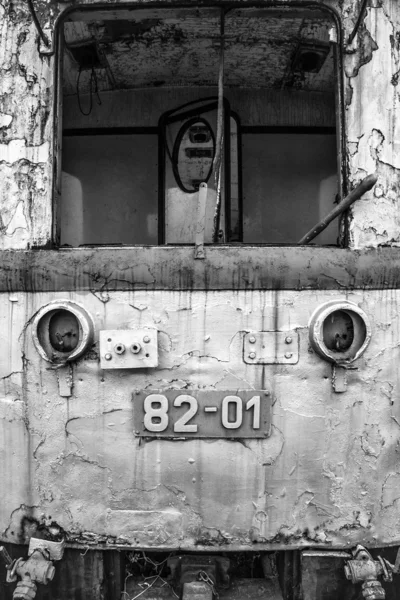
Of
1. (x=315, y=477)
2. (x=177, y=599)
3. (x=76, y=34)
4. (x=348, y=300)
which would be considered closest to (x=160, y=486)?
(x=177, y=599)

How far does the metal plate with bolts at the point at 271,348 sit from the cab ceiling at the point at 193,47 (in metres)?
1.42

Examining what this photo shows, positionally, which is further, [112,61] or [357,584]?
[112,61]

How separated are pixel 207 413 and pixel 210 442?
12 cm

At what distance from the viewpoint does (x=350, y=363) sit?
2.58 meters

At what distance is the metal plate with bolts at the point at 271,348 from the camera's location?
2584 mm

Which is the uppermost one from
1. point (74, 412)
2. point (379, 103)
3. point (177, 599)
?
point (379, 103)

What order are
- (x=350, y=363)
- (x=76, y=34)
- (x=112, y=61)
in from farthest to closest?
1. (x=112, y=61)
2. (x=76, y=34)
3. (x=350, y=363)

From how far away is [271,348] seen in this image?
8.49 ft

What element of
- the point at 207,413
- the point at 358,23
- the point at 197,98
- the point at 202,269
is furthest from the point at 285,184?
the point at 207,413

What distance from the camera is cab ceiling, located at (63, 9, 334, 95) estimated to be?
3033 mm

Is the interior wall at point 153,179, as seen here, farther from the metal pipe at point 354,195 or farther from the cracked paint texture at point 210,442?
the cracked paint texture at point 210,442

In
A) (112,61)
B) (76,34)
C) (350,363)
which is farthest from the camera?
(112,61)

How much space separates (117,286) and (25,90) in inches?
37.2

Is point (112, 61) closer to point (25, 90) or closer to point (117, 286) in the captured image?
point (25, 90)
